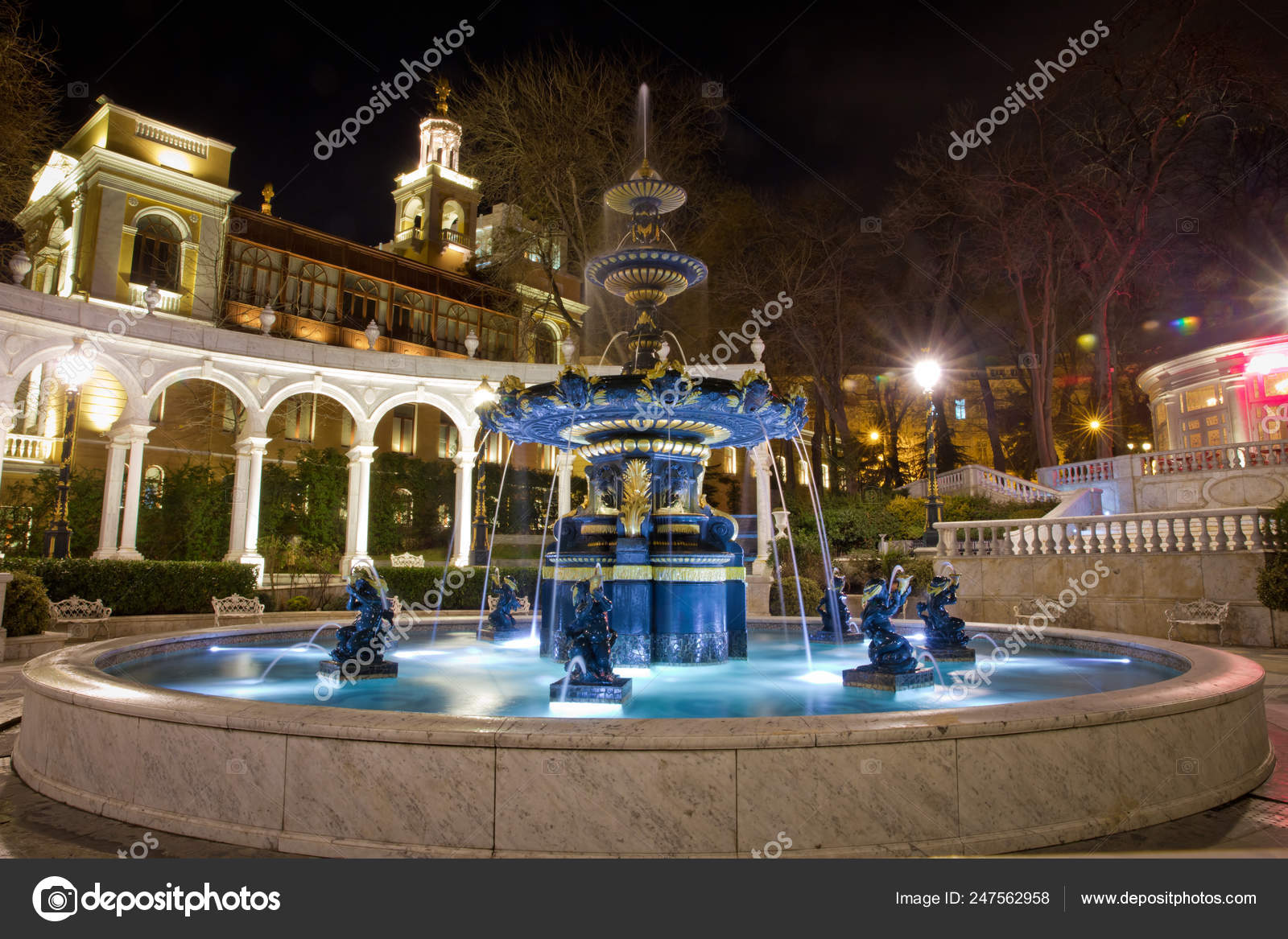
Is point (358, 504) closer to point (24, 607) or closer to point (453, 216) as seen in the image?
point (24, 607)

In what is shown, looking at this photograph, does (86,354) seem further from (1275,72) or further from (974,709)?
(1275,72)

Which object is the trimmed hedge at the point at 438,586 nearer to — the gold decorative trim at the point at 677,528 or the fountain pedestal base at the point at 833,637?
the fountain pedestal base at the point at 833,637

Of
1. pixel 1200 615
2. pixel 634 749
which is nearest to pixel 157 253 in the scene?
pixel 634 749

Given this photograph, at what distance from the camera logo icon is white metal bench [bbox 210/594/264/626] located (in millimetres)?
12380

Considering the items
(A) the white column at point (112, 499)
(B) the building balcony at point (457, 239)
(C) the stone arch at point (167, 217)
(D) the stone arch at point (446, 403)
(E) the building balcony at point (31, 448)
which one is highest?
(B) the building balcony at point (457, 239)

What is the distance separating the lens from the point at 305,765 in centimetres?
388

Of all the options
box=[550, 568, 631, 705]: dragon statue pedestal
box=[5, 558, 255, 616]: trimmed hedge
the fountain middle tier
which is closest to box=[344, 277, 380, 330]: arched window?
box=[5, 558, 255, 616]: trimmed hedge

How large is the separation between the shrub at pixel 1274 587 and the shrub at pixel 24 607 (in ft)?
0.42

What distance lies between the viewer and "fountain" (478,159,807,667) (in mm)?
7496

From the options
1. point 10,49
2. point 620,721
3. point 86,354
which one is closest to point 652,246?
point 620,721

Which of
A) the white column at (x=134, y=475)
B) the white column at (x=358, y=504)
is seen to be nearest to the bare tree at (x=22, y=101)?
the white column at (x=134, y=475)

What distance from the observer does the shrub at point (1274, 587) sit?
12180mm

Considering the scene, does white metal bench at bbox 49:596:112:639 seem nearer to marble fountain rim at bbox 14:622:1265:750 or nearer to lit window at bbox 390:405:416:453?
marble fountain rim at bbox 14:622:1265:750

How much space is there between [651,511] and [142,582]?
13488mm
